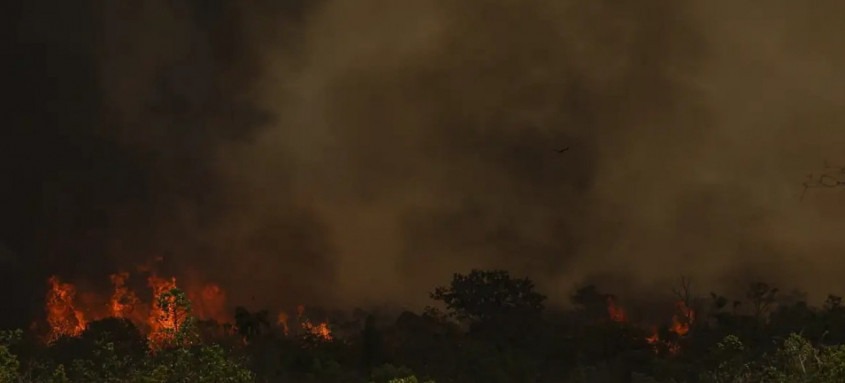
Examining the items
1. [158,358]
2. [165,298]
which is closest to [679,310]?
[158,358]

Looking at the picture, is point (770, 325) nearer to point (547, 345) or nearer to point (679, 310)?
point (547, 345)

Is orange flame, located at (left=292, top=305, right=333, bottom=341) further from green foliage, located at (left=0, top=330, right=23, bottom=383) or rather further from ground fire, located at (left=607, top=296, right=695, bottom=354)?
green foliage, located at (left=0, top=330, right=23, bottom=383)

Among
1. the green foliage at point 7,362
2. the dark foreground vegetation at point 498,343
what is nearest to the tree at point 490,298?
the dark foreground vegetation at point 498,343

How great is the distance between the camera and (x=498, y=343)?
3361 inches

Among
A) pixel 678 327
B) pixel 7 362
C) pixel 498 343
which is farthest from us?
pixel 678 327

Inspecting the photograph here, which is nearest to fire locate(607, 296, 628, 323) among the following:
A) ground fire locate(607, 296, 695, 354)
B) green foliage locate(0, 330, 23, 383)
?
ground fire locate(607, 296, 695, 354)

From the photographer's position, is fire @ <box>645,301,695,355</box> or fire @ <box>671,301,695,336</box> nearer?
fire @ <box>645,301,695,355</box>

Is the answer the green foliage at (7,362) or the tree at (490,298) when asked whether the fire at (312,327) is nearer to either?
the tree at (490,298)

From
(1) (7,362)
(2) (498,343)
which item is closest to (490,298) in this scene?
(2) (498,343)

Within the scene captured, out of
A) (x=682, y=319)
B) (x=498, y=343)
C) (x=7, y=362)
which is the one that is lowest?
(x=7, y=362)

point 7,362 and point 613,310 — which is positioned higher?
point 613,310

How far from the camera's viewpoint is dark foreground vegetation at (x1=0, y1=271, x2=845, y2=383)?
2514 inches

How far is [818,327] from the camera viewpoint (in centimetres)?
7369

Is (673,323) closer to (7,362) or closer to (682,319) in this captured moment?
(682,319)
